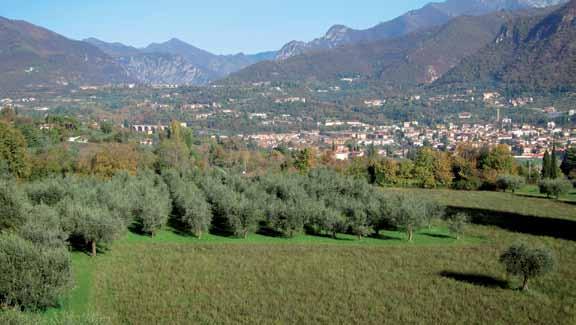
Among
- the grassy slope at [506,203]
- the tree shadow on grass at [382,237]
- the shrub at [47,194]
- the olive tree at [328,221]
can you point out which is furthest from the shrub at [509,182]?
the shrub at [47,194]

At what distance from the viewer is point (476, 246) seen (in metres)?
30.6

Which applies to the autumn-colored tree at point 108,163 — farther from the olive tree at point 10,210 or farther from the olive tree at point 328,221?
the olive tree at point 328,221

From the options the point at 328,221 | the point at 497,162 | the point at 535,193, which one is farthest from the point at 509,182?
the point at 328,221

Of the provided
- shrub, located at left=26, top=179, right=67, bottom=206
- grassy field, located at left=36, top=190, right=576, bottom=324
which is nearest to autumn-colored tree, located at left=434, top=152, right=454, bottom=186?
grassy field, located at left=36, top=190, right=576, bottom=324

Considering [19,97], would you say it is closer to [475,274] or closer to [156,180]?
[156,180]

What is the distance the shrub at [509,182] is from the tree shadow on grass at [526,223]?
15.8 metres

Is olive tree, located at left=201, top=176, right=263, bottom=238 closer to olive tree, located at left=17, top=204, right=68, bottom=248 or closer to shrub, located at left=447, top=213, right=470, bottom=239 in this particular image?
olive tree, located at left=17, top=204, right=68, bottom=248

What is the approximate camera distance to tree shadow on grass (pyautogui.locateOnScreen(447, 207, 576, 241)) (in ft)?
111

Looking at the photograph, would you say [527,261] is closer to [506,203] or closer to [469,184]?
[506,203]

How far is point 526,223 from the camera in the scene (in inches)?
1458

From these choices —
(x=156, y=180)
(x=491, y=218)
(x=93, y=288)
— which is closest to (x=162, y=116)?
(x=156, y=180)

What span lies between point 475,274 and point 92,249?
A: 19.4 meters

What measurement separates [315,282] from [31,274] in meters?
11.5

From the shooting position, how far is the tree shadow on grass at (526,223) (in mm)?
33875
